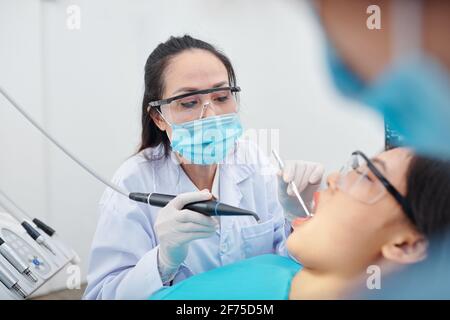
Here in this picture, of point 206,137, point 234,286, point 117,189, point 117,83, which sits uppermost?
point 117,83

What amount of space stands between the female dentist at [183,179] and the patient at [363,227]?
3.3 inches

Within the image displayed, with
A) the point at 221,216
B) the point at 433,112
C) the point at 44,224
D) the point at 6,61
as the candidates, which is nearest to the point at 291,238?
the point at 221,216

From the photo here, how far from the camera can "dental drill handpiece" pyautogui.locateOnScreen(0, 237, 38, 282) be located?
1021mm

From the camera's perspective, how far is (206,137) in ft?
3.19

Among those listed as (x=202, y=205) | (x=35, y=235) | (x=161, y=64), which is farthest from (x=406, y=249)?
(x=35, y=235)

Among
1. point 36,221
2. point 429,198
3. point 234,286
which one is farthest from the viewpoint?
point 36,221

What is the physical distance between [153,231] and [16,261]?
329 mm

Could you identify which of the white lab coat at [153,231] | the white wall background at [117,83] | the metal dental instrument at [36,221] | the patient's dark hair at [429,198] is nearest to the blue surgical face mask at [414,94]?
the white wall background at [117,83]

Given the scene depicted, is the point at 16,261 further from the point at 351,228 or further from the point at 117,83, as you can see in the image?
the point at 351,228

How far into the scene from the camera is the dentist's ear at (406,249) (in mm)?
823

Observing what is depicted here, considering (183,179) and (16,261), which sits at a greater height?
(183,179)

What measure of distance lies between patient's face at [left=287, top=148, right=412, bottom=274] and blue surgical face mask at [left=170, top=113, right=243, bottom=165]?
0.25m

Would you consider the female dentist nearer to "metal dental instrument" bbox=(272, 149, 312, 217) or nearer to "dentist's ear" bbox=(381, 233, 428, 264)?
"metal dental instrument" bbox=(272, 149, 312, 217)
